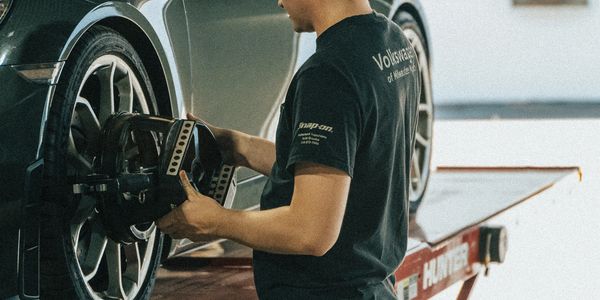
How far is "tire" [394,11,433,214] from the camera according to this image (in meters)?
4.52

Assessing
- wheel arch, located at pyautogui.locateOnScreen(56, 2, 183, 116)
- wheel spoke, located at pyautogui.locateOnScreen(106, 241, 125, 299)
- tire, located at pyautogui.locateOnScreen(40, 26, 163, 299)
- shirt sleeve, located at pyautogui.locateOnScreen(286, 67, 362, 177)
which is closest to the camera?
shirt sleeve, located at pyautogui.locateOnScreen(286, 67, 362, 177)

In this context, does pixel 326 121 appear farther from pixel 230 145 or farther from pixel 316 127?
pixel 230 145

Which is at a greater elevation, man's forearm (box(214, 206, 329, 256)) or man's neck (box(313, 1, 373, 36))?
man's neck (box(313, 1, 373, 36))

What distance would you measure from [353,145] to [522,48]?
1313 cm

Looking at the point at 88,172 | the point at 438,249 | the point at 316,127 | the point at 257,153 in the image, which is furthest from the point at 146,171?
the point at 438,249

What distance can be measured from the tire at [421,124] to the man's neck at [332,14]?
2202mm

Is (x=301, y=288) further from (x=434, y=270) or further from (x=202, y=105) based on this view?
(x=434, y=270)

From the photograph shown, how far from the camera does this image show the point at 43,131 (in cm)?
234

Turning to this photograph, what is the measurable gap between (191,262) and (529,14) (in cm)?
1203

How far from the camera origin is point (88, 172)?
2494mm

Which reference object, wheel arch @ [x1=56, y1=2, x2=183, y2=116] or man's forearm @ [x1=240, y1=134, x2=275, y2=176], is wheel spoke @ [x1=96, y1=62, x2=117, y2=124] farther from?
man's forearm @ [x1=240, y1=134, x2=275, y2=176]

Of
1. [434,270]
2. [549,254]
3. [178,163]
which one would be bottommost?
[549,254]

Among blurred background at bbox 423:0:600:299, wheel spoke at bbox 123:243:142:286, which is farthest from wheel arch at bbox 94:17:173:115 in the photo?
blurred background at bbox 423:0:600:299

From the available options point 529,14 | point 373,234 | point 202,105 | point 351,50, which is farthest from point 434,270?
point 529,14
